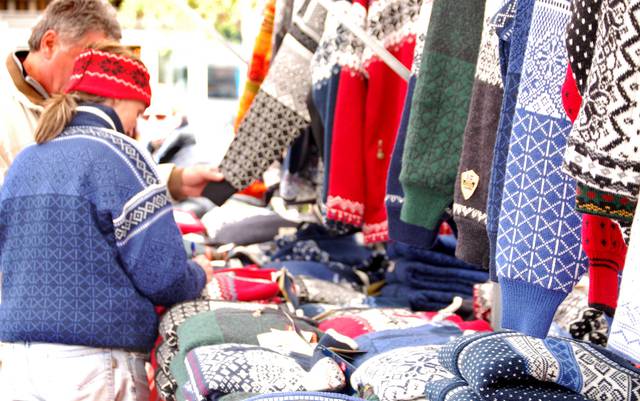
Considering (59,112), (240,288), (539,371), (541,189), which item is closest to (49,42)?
(59,112)

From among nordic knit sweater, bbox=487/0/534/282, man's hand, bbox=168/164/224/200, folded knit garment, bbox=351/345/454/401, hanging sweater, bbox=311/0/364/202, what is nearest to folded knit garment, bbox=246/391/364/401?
folded knit garment, bbox=351/345/454/401

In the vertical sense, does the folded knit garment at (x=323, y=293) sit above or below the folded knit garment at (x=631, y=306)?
below

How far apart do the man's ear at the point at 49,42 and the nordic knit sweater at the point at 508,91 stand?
1.96 metres

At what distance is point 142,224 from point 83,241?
0.55 feet

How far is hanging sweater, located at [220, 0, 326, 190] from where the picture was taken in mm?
2914

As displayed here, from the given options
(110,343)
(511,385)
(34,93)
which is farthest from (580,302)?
(34,93)

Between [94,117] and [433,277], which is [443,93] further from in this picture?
[433,277]

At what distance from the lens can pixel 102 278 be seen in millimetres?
2607

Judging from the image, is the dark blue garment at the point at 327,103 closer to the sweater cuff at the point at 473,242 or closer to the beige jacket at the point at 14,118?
the sweater cuff at the point at 473,242

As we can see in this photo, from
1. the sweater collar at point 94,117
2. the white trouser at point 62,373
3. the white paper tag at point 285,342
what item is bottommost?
the white trouser at point 62,373

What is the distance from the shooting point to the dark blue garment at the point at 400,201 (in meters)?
2.19

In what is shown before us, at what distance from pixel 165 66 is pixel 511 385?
12.4 m

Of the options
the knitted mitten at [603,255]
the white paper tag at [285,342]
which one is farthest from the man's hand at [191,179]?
the knitted mitten at [603,255]

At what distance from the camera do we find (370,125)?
2.63 metres
